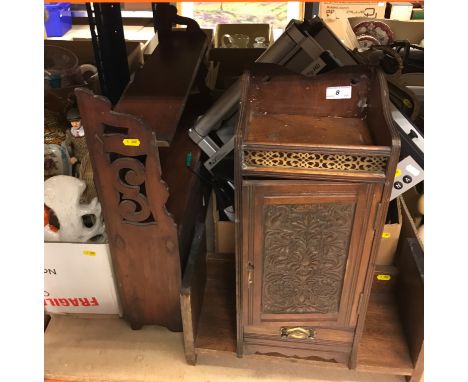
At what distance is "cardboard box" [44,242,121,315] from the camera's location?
1213mm

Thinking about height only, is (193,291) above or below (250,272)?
below

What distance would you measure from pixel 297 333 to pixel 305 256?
26 centimetres

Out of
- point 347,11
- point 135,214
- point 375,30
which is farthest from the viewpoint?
point 347,11

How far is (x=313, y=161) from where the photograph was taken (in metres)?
0.86

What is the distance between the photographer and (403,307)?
4.12 feet

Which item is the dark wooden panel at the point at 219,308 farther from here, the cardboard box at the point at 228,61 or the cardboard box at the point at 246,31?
the cardboard box at the point at 246,31

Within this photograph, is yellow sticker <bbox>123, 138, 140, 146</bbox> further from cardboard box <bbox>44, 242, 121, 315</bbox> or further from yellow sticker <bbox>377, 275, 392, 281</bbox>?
yellow sticker <bbox>377, 275, 392, 281</bbox>

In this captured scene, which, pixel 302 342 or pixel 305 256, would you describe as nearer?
pixel 305 256

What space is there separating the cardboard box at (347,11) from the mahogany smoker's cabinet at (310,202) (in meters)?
1.56

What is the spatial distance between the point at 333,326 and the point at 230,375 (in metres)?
0.35

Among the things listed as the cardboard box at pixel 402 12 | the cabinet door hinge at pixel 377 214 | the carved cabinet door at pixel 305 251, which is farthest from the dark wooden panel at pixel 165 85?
the cardboard box at pixel 402 12

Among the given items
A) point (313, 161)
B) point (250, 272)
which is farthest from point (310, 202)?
point (250, 272)

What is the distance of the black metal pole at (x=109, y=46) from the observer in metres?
1.34

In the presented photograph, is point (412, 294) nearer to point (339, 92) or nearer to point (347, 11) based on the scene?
point (339, 92)
